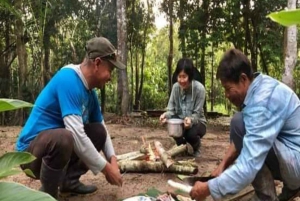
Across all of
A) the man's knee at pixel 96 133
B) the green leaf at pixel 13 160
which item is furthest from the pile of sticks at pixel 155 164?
the green leaf at pixel 13 160

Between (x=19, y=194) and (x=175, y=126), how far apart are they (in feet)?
10.0

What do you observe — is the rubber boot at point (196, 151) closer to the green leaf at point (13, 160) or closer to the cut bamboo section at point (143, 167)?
the cut bamboo section at point (143, 167)

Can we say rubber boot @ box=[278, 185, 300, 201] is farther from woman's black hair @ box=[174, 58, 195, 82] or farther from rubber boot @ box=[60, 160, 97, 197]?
woman's black hair @ box=[174, 58, 195, 82]

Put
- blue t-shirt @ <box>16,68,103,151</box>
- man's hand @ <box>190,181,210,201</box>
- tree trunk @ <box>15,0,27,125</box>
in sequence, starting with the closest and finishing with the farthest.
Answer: man's hand @ <box>190,181,210,201</box> < blue t-shirt @ <box>16,68,103,151</box> < tree trunk @ <box>15,0,27,125</box>

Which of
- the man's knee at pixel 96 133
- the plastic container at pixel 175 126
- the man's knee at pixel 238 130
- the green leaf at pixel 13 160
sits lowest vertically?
the plastic container at pixel 175 126

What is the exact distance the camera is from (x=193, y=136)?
4121 millimetres

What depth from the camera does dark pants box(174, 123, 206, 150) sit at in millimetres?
4090

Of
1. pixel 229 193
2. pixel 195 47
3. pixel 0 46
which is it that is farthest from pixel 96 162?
pixel 0 46

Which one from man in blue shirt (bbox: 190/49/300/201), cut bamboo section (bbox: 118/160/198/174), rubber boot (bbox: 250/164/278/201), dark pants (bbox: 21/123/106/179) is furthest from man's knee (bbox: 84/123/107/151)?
rubber boot (bbox: 250/164/278/201)

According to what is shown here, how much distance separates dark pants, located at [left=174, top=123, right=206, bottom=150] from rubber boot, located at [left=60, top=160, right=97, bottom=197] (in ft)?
4.79

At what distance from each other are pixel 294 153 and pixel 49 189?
4.90ft

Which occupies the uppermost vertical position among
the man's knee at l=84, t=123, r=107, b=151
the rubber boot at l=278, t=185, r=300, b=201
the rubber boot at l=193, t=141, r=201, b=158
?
the man's knee at l=84, t=123, r=107, b=151

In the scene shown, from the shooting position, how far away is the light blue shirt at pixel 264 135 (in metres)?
2.02

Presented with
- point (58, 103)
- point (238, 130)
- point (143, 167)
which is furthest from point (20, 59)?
point (238, 130)
